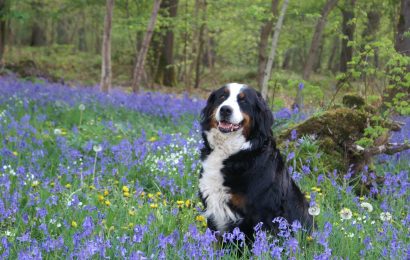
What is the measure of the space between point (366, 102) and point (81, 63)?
77.6 feet

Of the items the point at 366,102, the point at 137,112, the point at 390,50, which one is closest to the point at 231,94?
the point at 390,50

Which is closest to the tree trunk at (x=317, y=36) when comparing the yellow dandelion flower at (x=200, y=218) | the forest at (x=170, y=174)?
the forest at (x=170, y=174)

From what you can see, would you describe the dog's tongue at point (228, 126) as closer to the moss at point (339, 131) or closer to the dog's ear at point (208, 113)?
the dog's ear at point (208, 113)

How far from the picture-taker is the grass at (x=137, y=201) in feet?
9.39

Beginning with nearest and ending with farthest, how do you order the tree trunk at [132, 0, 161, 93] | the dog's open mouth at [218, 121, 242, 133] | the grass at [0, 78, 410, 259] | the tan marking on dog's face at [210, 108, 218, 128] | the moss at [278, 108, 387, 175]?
the grass at [0, 78, 410, 259]
the dog's open mouth at [218, 121, 242, 133]
the tan marking on dog's face at [210, 108, 218, 128]
the moss at [278, 108, 387, 175]
the tree trunk at [132, 0, 161, 93]

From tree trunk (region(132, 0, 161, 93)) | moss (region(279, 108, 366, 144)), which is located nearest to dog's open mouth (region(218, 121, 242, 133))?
moss (region(279, 108, 366, 144))

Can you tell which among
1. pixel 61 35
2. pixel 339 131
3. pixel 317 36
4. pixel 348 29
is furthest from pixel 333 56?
pixel 339 131

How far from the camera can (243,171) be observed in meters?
3.60

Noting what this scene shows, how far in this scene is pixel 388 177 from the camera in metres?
4.78

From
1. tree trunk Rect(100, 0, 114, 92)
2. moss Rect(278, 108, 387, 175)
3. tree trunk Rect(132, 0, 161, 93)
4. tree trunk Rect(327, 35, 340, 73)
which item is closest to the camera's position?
moss Rect(278, 108, 387, 175)

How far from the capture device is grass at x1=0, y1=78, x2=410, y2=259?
9.39 feet

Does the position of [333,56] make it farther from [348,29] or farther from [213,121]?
[213,121]

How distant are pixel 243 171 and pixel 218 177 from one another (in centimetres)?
20

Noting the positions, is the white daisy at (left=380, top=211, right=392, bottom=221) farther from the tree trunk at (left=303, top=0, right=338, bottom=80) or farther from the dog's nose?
the tree trunk at (left=303, top=0, right=338, bottom=80)
